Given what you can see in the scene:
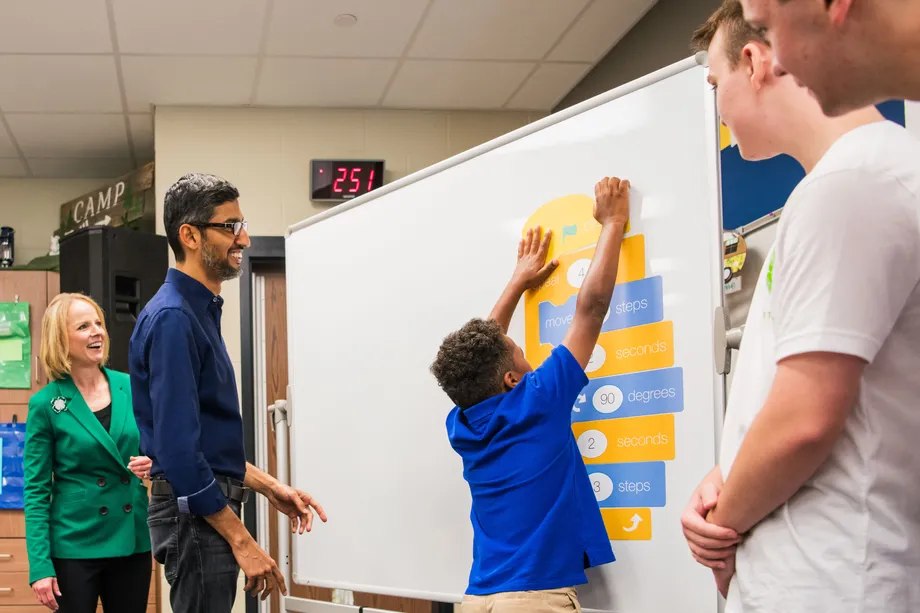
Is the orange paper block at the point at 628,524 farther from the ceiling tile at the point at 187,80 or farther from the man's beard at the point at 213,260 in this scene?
the ceiling tile at the point at 187,80

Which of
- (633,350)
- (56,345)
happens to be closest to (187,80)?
(56,345)

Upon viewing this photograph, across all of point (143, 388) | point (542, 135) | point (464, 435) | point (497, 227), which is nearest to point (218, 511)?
point (143, 388)

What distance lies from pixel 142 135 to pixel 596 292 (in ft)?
11.8

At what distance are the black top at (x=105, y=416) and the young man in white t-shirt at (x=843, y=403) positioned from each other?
236 centimetres

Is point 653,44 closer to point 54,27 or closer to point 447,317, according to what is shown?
point 447,317

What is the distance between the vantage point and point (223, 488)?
75.0 inches

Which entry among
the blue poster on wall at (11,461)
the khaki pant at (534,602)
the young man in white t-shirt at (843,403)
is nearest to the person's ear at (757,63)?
the young man in white t-shirt at (843,403)

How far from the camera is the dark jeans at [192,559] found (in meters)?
1.80

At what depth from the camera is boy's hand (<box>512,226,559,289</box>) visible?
1.96 meters

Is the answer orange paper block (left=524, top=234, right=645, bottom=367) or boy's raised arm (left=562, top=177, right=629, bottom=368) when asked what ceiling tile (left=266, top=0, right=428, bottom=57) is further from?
boy's raised arm (left=562, top=177, right=629, bottom=368)

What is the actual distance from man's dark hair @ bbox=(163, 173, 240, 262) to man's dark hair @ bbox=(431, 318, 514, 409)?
668 millimetres

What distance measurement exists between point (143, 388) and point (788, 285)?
1.50m

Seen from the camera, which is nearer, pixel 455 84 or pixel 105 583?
pixel 105 583

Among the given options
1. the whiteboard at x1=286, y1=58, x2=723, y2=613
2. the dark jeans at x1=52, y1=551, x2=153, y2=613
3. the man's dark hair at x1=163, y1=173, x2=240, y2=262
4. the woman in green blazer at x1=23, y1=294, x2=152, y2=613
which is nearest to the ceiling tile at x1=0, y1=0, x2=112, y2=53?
the woman in green blazer at x1=23, y1=294, x2=152, y2=613
